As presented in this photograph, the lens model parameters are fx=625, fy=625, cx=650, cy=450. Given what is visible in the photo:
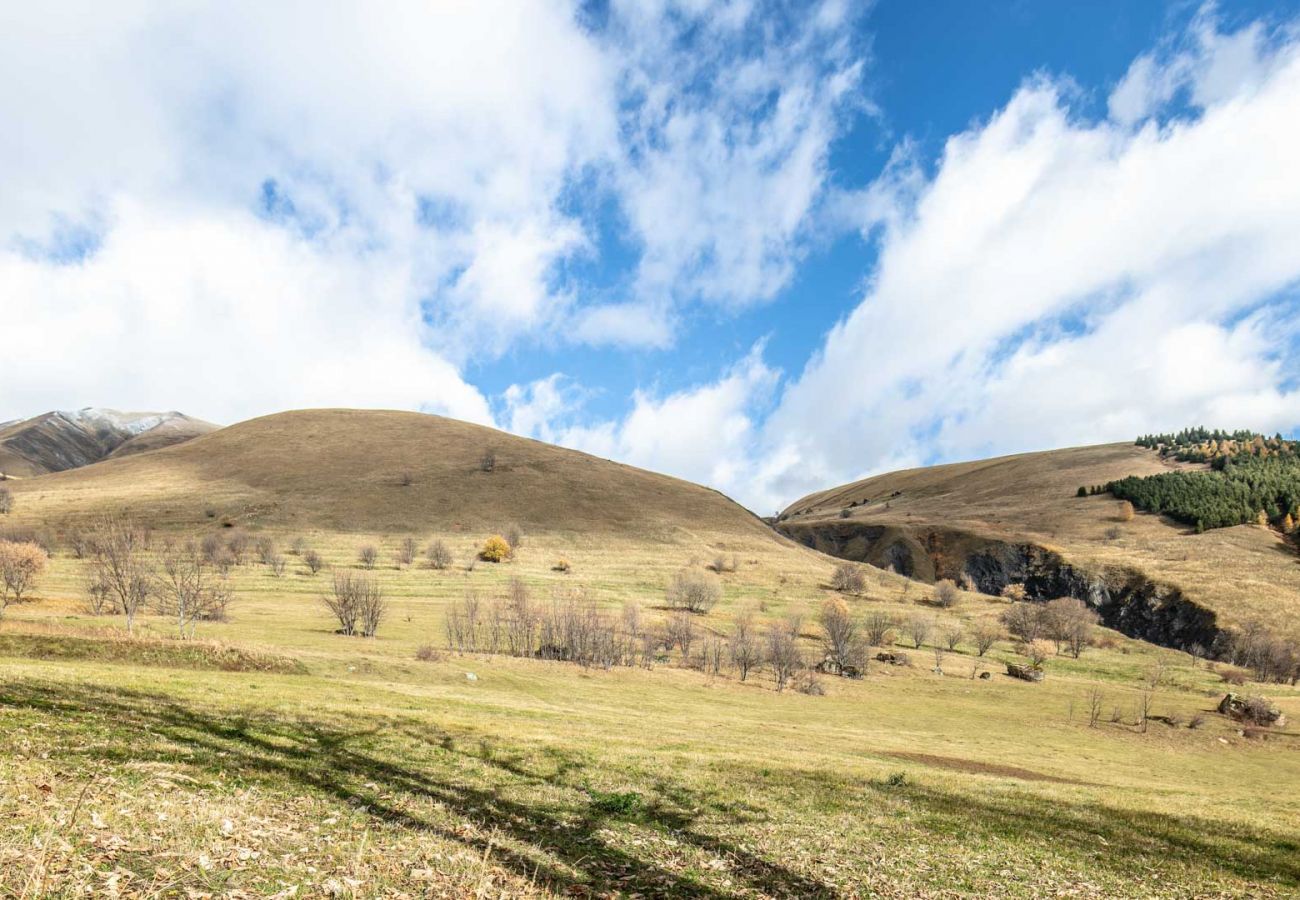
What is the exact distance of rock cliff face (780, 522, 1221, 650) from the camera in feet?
401

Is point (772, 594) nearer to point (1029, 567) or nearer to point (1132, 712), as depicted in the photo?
point (1132, 712)

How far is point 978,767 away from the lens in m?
35.7

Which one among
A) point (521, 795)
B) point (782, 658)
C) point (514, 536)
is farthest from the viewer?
point (514, 536)

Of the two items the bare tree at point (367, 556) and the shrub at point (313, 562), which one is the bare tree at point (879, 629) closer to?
the bare tree at point (367, 556)

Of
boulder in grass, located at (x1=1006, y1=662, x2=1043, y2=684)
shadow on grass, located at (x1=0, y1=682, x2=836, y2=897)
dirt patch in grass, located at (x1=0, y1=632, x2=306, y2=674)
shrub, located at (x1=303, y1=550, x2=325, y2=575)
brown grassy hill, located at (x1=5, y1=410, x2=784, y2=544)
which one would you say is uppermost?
brown grassy hill, located at (x1=5, y1=410, x2=784, y2=544)

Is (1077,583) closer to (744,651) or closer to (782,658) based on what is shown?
(782,658)

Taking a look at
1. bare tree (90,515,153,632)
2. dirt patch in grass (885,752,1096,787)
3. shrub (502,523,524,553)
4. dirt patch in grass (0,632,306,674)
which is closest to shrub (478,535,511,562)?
shrub (502,523,524,553)

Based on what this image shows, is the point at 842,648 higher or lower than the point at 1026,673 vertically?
higher

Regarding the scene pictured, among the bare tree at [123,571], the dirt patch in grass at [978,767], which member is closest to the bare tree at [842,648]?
the dirt patch in grass at [978,767]

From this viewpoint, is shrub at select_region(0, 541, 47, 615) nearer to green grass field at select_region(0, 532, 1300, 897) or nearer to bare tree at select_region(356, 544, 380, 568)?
green grass field at select_region(0, 532, 1300, 897)

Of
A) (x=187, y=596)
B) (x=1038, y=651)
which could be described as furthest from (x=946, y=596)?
(x=187, y=596)

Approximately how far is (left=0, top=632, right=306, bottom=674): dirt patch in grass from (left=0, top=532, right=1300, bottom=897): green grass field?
178mm

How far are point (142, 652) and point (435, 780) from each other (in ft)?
97.8

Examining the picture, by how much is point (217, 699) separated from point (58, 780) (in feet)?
42.6
